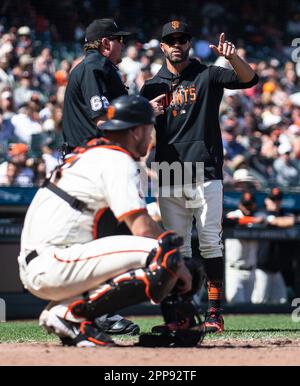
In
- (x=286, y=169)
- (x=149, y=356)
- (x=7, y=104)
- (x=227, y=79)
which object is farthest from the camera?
(x=286, y=169)

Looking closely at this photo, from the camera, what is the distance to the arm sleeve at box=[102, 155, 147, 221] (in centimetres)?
477

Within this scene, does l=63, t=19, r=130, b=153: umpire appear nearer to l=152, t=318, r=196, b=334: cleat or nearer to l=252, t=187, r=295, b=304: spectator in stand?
l=152, t=318, r=196, b=334: cleat

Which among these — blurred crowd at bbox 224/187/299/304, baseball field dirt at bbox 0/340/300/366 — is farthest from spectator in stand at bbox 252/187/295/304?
baseball field dirt at bbox 0/340/300/366

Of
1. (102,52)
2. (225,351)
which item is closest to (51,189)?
(225,351)

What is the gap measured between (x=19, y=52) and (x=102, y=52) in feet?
28.0

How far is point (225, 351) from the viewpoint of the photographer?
4988 millimetres

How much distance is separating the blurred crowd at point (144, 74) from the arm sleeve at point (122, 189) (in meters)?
6.47

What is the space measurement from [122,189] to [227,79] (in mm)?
2194

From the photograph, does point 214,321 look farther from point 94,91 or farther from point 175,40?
point 175,40

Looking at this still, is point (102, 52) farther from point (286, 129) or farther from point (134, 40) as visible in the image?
point (134, 40)

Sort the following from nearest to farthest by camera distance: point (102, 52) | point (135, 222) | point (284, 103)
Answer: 1. point (135, 222)
2. point (102, 52)
3. point (284, 103)

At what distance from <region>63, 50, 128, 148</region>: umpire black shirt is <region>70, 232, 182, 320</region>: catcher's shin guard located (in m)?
1.64

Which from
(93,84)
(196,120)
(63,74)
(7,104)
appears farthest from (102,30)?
(63,74)

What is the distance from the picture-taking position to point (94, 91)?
20.6ft
